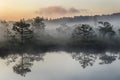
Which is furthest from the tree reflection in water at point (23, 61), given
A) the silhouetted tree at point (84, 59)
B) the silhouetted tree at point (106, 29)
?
the silhouetted tree at point (106, 29)

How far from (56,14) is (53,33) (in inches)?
10.5

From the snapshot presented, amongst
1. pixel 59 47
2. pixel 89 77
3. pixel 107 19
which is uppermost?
pixel 107 19

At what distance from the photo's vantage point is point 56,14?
15.5 feet

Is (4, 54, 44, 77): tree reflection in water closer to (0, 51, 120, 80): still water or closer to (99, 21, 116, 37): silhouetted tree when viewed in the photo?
(0, 51, 120, 80): still water

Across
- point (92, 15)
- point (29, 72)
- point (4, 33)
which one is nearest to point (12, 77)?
point (29, 72)

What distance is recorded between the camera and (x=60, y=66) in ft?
15.0

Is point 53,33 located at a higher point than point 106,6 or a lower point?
lower

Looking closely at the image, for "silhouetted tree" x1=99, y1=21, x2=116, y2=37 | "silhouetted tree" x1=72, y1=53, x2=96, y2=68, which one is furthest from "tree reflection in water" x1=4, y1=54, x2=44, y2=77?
"silhouetted tree" x1=99, y1=21, x2=116, y2=37

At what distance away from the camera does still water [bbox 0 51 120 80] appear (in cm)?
451

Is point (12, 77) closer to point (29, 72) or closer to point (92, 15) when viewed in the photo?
point (29, 72)

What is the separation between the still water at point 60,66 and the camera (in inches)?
178

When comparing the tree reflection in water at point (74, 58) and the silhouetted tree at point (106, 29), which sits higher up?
the silhouetted tree at point (106, 29)

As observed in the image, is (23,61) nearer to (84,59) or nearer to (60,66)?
(60,66)

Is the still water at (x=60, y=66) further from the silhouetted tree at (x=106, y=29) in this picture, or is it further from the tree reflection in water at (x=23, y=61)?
the silhouetted tree at (x=106, y=29)
